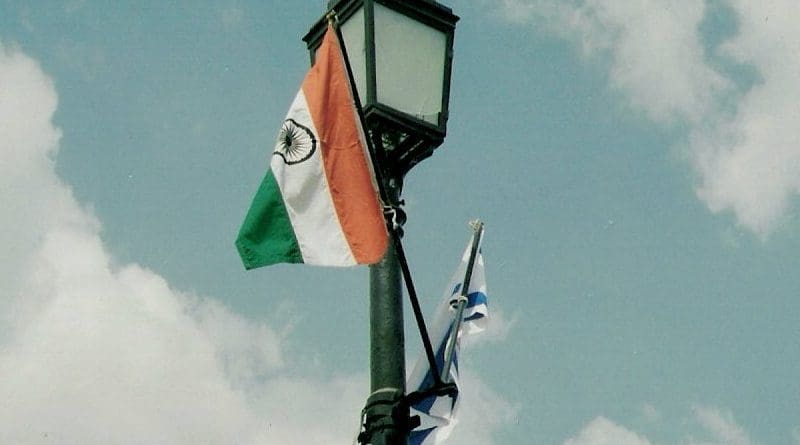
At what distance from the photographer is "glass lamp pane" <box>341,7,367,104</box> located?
719 centimetres

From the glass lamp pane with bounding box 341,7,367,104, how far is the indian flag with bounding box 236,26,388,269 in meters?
0.23

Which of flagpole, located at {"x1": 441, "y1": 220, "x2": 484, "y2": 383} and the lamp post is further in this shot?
flagpole, located at {"x1": 441, "y1": 220, "x2": 484, "y2": 383}

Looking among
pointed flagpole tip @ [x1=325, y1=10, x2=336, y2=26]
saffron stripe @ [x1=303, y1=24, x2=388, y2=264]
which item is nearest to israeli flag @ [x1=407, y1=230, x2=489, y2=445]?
saffron stripe @ [x1=303, y1=24, x2=388, y2=264]

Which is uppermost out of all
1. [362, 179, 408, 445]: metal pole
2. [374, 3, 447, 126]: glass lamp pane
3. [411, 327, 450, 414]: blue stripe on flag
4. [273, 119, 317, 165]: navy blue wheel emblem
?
[374, 3, 447, 126]: glass lamp pane

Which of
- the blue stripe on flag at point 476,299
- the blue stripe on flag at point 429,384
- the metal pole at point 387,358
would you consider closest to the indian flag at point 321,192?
the metal pole at point 387,358

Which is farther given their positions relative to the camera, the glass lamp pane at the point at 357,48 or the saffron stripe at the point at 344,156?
the glass lamp pane at the point at 357,48

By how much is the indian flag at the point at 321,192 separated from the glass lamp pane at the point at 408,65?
303 mm

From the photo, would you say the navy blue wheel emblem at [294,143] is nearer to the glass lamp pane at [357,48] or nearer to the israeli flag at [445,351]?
the glass lamp pane at [357,48]

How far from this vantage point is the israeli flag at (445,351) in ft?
25.3

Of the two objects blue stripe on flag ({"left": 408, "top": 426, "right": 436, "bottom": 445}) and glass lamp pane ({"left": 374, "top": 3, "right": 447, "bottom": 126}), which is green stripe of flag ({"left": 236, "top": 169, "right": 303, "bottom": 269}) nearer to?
glass lamp pane ({"left": 374, "top": 3, "right": 447, "bottom": 126})

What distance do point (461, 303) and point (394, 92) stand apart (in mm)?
1408

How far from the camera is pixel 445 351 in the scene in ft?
25.8

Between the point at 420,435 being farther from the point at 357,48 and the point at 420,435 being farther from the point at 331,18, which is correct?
the point at 331,18

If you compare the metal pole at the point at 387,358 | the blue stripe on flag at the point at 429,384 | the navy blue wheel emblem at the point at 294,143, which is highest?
the navy blue wheel emblem at the point at 294,143
